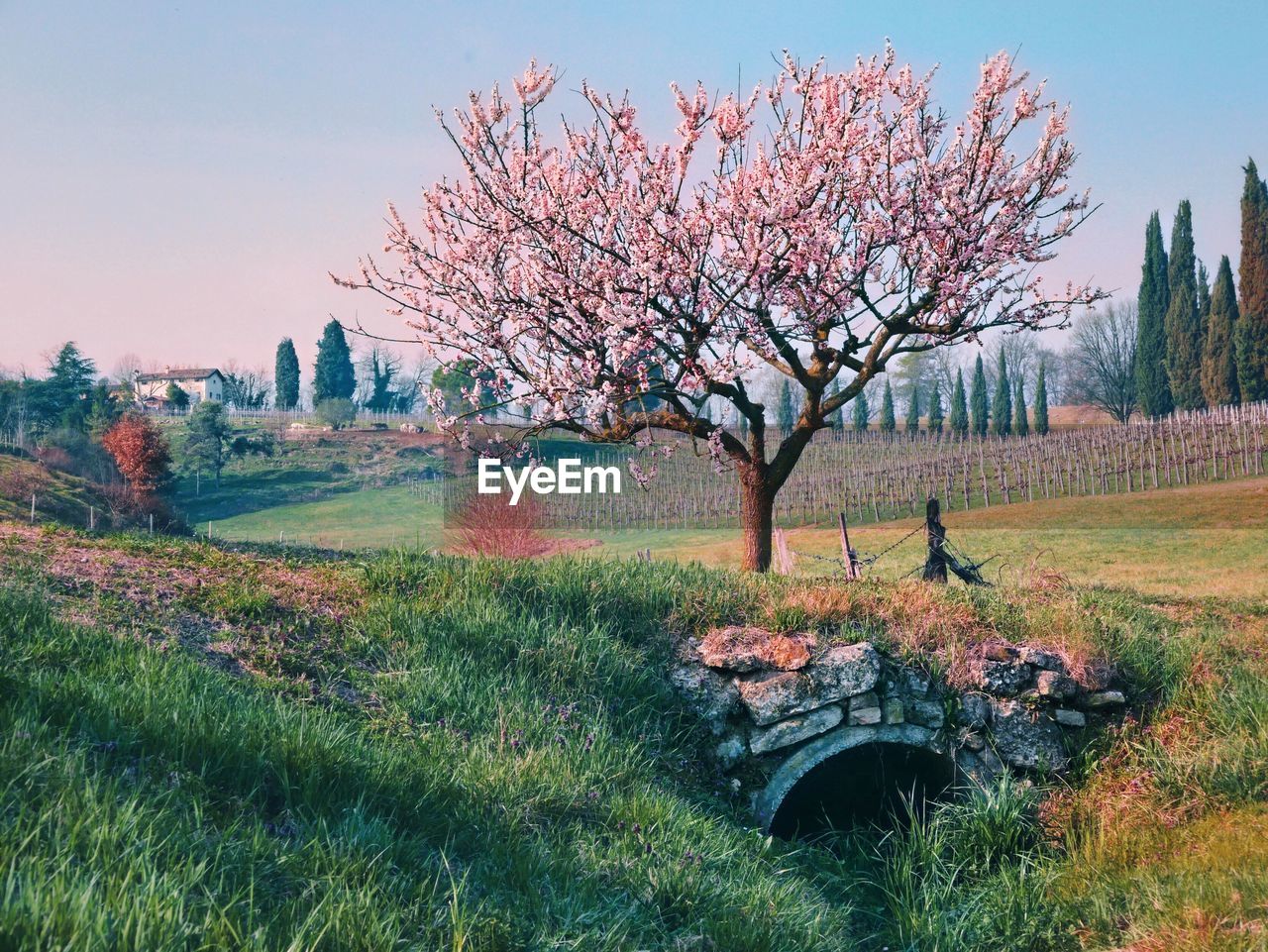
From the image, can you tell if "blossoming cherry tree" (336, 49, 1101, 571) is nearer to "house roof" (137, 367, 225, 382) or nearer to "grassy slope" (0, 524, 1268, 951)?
"grassy slope" (0, 524, 1268, 951)

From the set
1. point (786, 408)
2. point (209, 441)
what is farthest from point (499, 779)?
point (209, 441)

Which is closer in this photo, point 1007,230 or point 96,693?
point 96,693

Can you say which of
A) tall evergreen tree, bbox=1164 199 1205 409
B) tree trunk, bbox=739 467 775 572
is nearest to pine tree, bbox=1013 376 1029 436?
tall evergreen tree, bbox=1164 199 1205 409

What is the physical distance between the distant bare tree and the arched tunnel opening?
50.7 meters

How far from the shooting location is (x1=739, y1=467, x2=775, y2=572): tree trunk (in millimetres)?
12250

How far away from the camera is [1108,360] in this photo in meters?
56.3

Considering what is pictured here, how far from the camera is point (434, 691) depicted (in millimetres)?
6844

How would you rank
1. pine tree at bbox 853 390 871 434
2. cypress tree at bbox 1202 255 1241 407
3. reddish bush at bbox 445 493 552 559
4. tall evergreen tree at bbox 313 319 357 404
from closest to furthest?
1. reddish bush at bbox 445 493 552 559
2. cypress tree at bbox 1202 255 1241 407
3. pine tree at bbox 853 390 871 434
4. tall evergreen tree at bbox 313 319 357 404

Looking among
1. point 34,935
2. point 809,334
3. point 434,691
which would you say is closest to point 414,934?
point 34,935

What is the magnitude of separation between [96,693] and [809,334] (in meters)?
9.75

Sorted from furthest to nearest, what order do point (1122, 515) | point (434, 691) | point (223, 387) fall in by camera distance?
point (223, 387)
point (1122, 515)
point (434, 691)

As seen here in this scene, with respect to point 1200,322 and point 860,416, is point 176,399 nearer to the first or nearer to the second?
point 860,416

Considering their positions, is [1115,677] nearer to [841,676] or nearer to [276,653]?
[841,676]

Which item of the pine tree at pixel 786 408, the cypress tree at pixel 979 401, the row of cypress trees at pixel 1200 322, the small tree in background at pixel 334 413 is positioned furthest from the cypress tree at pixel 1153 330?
the small tree in background at pixel 334 413
